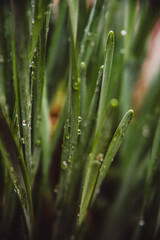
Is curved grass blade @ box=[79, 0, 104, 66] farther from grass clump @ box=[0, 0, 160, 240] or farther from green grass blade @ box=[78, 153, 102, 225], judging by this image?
green grass blade @ box=[78, 153, 102, 225]

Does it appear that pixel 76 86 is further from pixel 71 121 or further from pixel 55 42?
pixel 55 42

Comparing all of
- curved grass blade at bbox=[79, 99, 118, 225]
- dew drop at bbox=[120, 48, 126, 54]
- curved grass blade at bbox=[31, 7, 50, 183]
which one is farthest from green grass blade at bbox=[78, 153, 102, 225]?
dew drop at bbox=[120, 48, 126, 54]

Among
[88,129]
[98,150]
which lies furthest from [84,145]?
[98,150]

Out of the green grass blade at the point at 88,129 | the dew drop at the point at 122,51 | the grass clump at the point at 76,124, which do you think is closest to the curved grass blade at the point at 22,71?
the grass clump at the point at 76,124

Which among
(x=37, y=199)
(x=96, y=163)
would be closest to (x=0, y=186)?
(x=37, y=199)

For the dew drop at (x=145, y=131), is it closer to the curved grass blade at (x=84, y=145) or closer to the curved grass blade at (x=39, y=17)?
the curved grass blade at (x=84, y=145)

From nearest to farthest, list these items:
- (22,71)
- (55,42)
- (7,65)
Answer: (22,71) < (7,65) < (55,42)

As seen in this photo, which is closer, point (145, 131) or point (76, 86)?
point (76, 86)
